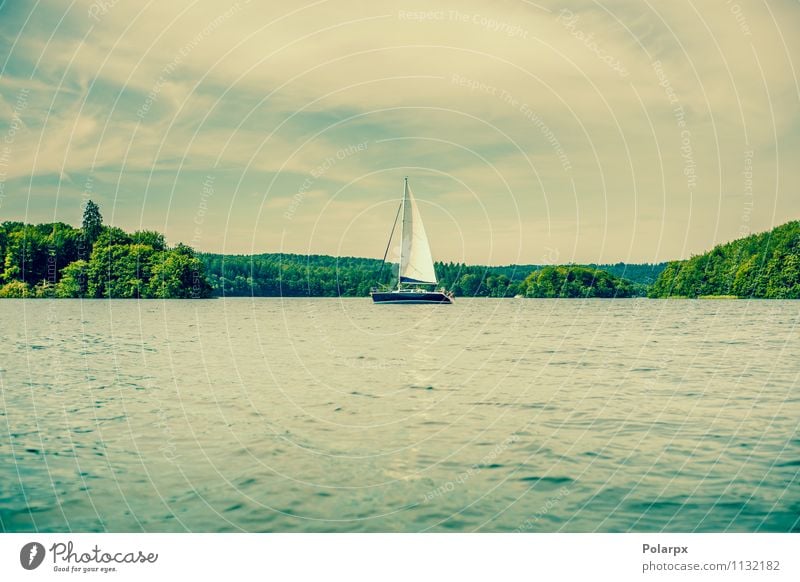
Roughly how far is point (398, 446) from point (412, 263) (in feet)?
331

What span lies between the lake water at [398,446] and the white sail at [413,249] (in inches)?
3177

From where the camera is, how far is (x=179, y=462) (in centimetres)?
1306

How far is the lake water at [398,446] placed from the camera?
10.3 meters

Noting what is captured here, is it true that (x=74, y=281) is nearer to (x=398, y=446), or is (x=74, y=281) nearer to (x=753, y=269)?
(x=398, y=446)

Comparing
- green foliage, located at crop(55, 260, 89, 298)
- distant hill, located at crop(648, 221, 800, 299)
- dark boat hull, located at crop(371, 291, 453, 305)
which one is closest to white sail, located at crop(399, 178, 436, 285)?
dark boat hull, located at crop(371, 291, 453, 305)

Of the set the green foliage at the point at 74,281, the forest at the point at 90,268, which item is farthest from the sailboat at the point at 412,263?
the green foliage at the point at 74,281

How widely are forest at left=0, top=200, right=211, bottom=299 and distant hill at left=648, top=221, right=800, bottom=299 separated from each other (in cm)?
14165

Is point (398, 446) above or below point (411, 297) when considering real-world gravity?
below

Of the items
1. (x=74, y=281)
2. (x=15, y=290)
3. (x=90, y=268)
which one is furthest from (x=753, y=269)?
(x=15, y=290)

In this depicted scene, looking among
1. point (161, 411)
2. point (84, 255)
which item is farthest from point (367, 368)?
point (84, 255)

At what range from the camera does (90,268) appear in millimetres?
155500

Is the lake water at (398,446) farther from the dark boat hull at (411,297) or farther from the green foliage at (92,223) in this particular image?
the green foliage at (92,223)
